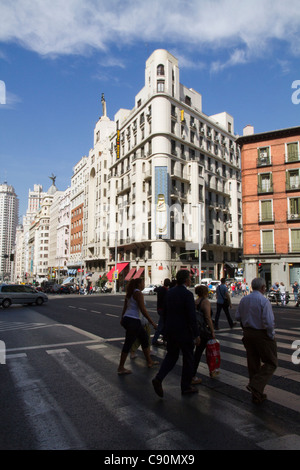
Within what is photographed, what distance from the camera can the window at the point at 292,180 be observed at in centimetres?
3331

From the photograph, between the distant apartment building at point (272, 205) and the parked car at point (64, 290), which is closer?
the distant apartment building at point (272, 205)

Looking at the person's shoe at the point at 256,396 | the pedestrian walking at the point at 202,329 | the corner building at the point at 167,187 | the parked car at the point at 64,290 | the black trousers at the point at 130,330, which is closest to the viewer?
the person's shoe at the point at 256,396

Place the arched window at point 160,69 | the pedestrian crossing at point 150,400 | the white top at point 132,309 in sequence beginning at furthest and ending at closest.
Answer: the arched window at point 160,69, the white top at point 132,309, the pedestrian crossing at point 150,400

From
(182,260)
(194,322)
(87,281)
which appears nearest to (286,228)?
(182,260)

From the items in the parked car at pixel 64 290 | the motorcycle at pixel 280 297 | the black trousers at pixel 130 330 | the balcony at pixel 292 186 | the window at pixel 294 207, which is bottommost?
the parked car at pixel 64 290

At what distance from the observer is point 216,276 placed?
51.2 m

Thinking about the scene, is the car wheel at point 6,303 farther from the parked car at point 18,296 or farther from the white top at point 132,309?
the white top at point 132,309

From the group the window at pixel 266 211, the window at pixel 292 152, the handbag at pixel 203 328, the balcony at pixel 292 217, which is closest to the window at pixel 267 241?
the window at pixel 266 211

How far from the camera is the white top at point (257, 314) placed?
438 cm

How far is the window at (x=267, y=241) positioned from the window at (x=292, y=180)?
490cm

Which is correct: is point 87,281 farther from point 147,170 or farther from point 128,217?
point 147,170

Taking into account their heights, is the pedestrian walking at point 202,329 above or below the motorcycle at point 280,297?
above

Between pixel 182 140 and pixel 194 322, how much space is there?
44666mm

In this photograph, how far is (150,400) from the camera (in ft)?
14.7
